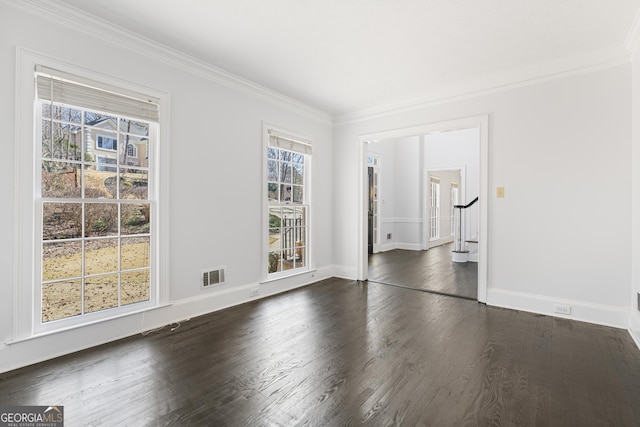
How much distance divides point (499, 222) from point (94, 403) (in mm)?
4066

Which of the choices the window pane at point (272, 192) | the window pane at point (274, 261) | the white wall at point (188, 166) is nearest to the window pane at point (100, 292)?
the white wall at point (188, 166)

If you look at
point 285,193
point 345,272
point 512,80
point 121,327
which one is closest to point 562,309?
point 512,80

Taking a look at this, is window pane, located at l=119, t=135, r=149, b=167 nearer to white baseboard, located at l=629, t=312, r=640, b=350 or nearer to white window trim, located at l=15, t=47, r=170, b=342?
white window trim, located at l=15, t=47, r=170, b=342

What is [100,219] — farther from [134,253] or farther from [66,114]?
[66,114]

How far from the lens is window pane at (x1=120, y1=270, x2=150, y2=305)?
3.02 m

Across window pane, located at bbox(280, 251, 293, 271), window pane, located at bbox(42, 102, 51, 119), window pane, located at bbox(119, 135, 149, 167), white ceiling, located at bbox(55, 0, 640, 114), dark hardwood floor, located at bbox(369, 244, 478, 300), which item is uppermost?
white ceiling, located at bbox(55, 0, 640, 114)

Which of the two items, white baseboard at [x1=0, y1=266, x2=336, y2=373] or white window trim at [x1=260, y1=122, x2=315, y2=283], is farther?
white window trim at [x1=260, y1=122, x2=315, y2=283]

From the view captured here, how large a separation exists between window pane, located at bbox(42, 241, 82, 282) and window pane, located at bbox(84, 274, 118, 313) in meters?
0.18

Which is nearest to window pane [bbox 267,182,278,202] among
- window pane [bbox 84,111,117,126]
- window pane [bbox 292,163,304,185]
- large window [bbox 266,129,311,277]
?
large window [bbox 266,129,311,277]

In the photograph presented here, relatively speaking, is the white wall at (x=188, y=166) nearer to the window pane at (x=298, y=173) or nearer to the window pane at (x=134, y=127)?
the window pane at (x=134, y=127)

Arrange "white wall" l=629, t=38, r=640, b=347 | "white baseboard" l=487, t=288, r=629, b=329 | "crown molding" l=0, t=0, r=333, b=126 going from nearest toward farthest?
"crown molding" l=0, t=0, r=333, b=126 → "white wall" l=629, t=38, r=640, b=347 → "white baseboard" l=487, t=288, r=629, b=329

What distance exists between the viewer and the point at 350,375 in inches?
84.0

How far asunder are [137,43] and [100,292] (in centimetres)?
231

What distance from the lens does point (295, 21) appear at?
2561 millimetres
